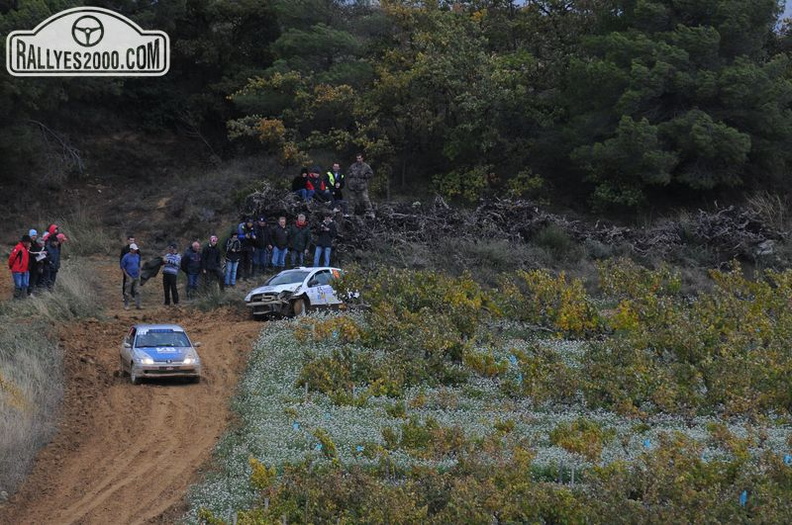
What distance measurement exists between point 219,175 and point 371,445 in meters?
29.9

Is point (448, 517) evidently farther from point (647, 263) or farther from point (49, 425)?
point (647, 263)

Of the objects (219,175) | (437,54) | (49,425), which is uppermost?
(437,54)

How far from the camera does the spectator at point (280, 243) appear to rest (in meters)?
34.5

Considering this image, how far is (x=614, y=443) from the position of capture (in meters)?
19.8

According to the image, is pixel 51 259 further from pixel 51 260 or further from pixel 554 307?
pixel 554 307

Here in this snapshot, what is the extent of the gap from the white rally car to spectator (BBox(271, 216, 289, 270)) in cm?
288

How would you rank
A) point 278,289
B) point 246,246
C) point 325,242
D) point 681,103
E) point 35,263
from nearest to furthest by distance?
point 278,289 < point 35,263 < point 325,242 < point 246,246 < point 681,103

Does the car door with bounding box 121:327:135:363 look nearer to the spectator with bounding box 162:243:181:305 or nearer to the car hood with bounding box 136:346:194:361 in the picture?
the car hood with bounding box 136:346:194:361

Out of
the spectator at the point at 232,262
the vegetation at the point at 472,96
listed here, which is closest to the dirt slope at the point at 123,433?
the spectator at the point at 232,262

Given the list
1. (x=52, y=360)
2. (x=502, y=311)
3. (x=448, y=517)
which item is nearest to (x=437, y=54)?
(x=502, y=311)

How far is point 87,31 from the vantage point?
17.3 m

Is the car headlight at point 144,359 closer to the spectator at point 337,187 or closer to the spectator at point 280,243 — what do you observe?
the spectator at point 280,243

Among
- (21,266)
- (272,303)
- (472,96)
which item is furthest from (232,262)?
(472,96)

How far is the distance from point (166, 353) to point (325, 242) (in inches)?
371
